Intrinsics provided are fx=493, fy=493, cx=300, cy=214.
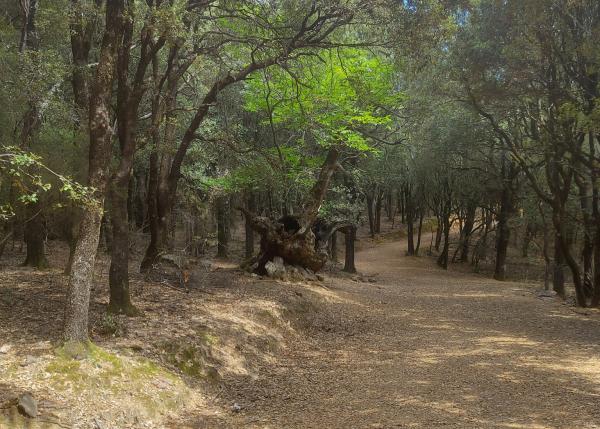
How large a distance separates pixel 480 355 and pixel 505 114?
1109cm

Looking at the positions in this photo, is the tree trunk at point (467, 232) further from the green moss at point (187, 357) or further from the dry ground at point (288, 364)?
the green moss at point (187, 357)

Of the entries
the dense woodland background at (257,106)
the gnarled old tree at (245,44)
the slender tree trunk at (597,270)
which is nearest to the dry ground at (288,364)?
the dense woodland background at (257,106)

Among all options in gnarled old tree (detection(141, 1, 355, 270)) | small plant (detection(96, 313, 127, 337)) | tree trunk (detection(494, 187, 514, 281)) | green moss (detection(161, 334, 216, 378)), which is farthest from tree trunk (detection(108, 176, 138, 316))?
tree trunk (detection(494, 187, 514, 281))

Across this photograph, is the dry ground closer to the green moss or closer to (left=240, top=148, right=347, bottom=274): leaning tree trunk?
the green moss

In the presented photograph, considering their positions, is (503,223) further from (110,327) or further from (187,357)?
(110,327)

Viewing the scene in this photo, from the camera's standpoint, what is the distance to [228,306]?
424 inches

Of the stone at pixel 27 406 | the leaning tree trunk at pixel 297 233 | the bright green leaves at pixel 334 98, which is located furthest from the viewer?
the leaning tree trunk at pixel 297 233

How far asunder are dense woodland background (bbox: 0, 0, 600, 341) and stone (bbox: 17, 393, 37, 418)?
130 cm

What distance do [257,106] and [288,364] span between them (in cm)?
980

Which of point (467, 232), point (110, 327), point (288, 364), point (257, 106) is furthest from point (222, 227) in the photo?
point (467, 232)

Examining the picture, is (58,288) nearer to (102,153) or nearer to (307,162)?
(102,153)

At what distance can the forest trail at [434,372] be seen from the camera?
20.1ft

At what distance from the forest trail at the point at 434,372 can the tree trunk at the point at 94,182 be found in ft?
7.77

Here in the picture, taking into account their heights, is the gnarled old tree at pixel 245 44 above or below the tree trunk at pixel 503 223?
above
